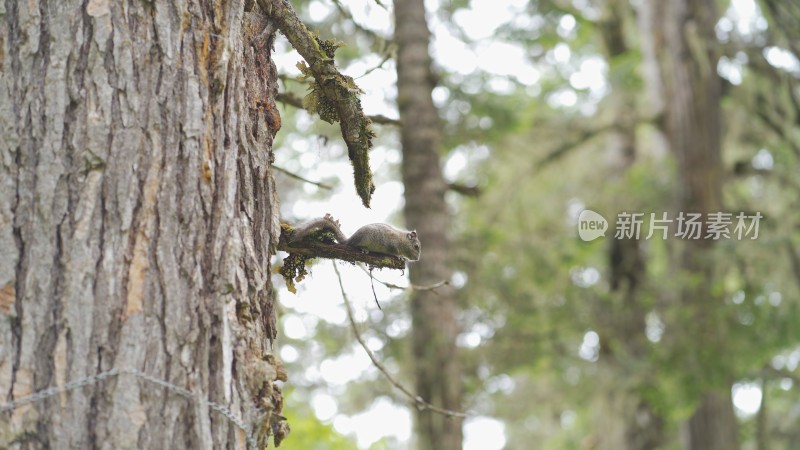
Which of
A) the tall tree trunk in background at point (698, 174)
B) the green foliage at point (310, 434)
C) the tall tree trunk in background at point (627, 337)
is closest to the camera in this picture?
the green foliage at point (310, 434)

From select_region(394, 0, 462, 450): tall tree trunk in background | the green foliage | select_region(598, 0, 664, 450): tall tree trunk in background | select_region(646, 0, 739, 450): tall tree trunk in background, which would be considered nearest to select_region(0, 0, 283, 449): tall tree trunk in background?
select_region(394, 0, 462, 450): tall tree trunk in background

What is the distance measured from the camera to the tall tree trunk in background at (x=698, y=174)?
25.7 feet

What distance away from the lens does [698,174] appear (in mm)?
8750

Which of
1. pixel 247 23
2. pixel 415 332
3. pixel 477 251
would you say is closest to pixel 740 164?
pixel 477 251

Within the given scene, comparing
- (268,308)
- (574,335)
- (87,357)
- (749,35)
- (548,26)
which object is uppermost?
(548,26)

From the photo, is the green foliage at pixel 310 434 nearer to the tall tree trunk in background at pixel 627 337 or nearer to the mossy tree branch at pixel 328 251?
the tall tree trunk in background at pixel 627 337

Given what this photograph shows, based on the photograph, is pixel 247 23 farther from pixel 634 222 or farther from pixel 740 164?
pixel 740 164

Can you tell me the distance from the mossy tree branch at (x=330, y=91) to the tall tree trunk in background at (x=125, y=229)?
0.34 meters

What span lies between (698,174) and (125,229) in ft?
24.8

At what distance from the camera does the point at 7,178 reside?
1.96 metres

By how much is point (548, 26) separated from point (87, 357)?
7.80m

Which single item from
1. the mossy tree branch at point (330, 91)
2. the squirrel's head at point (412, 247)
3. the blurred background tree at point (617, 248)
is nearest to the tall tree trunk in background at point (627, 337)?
the blurred background tree at point (617, 248)

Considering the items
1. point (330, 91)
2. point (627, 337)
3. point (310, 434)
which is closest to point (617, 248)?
point (627, 337)

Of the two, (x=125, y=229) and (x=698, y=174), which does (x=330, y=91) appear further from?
(x=698, y=174)
